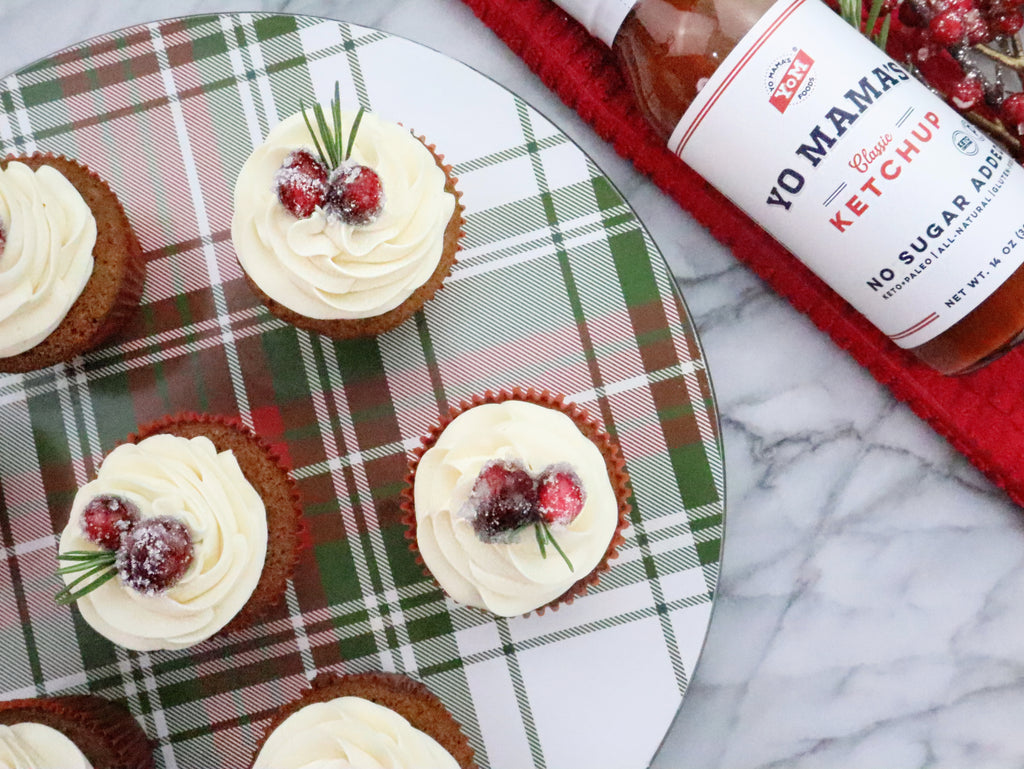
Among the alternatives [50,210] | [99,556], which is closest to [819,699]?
[99,556]

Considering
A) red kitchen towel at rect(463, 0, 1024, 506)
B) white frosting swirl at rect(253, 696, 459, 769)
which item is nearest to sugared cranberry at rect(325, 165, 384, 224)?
red kitchen towel at rect(463, 0, 1024, 506)

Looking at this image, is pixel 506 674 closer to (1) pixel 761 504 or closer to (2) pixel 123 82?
(1) pixel 761 504

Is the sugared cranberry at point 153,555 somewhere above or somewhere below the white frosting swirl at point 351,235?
below

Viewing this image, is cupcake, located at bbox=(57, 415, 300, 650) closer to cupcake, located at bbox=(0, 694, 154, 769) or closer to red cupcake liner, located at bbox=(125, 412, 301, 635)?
red cupcake liner, located at bbox=(125, 412, 301, 635)

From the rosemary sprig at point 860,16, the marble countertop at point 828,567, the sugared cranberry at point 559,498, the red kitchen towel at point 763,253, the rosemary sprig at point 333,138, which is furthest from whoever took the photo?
the marble countertop at point 828,567

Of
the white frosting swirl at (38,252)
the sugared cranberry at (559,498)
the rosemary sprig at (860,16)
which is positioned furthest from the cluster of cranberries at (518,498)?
the rosemary sprig at (860,16)

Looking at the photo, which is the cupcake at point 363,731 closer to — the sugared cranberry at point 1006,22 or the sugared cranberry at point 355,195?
the sugared cranberry at point 355,195

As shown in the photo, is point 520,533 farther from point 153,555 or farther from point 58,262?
point 58,262

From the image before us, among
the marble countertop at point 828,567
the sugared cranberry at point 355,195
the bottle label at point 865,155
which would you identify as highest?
the sugared cranberry at point 355,195

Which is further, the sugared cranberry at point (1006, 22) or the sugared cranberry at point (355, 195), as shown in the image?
the sugared cranberry at point (1006, 22)
